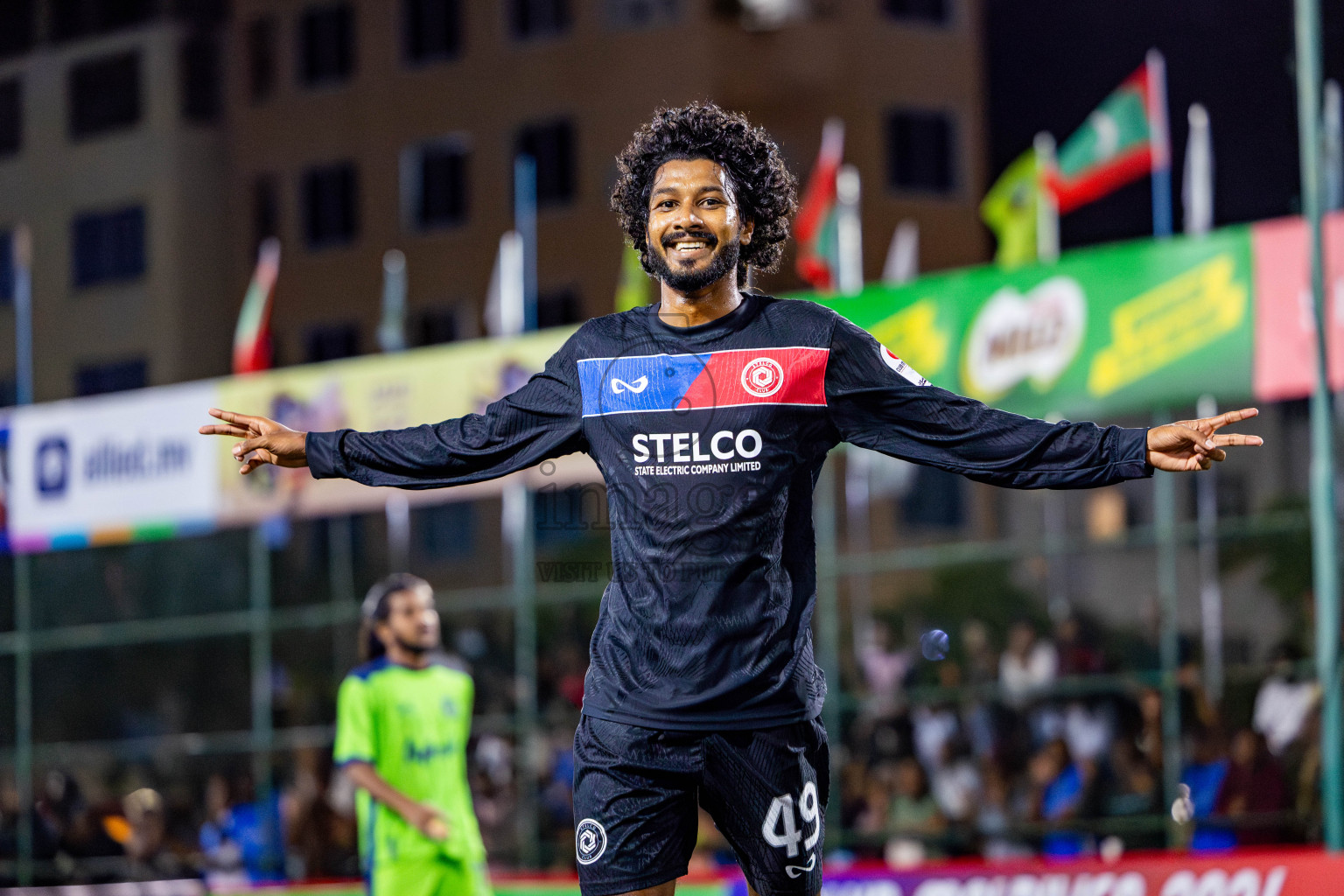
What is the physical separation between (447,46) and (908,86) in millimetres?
6865

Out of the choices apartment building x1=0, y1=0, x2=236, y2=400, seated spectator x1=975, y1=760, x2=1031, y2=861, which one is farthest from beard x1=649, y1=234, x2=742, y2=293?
apartment building x1=0, y1=0, x2=236, y2=400

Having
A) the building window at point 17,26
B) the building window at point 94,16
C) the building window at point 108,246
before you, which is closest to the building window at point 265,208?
the building window at point 108,246

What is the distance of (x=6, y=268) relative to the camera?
3173 centimetres

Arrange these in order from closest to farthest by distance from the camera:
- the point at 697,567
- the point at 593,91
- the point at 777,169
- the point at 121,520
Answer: the point at 697,567
the point at 777,169
the point at 121,520
the point at 593,91

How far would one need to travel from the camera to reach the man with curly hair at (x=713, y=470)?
12.7 feet

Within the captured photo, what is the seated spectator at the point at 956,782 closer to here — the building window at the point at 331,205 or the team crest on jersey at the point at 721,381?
the team crest on jersey at the point at 721,381

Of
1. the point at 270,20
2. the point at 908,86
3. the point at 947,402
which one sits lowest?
the point at 947,402

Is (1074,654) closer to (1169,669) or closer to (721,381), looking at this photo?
(1169,669)

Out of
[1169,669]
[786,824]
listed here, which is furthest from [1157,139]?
[786,824]

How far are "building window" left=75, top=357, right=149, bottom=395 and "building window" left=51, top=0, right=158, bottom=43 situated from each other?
5.65 meters

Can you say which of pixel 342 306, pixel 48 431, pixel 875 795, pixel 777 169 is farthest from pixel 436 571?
pixel 777 169

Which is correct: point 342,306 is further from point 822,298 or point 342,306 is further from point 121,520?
point 822,298

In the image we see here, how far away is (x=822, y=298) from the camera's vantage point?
10922 millimetres

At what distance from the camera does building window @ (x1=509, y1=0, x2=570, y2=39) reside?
2912cm
